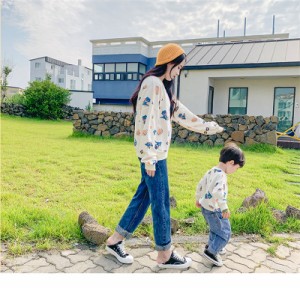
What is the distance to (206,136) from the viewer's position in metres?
9.59

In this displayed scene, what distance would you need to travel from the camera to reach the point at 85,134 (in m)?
10.9

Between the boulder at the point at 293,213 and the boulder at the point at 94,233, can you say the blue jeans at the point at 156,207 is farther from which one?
the boulder at the point at 293,213

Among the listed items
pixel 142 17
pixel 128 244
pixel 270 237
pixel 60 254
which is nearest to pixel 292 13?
pixel 142 17

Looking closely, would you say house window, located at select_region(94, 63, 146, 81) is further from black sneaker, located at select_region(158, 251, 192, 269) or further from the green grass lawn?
black sneaker, located at select_region(158, 251, 192, 269)

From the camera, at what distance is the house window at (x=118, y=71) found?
25.9 m

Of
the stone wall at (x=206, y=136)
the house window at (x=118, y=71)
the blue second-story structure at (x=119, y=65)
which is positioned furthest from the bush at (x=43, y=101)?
the stone wall at (x=206, y=136)

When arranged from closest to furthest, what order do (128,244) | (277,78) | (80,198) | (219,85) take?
1. (128,244)
2. (80,198)
3. (277,78)
4. (219,85)

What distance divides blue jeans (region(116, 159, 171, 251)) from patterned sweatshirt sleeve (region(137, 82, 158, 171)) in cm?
12

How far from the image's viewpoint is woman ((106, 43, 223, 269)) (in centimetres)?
206

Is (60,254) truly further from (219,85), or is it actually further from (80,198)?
(219,85)

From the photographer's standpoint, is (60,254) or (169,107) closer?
(169,107)

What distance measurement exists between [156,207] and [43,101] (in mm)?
19329

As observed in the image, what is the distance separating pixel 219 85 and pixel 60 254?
12.2 m
